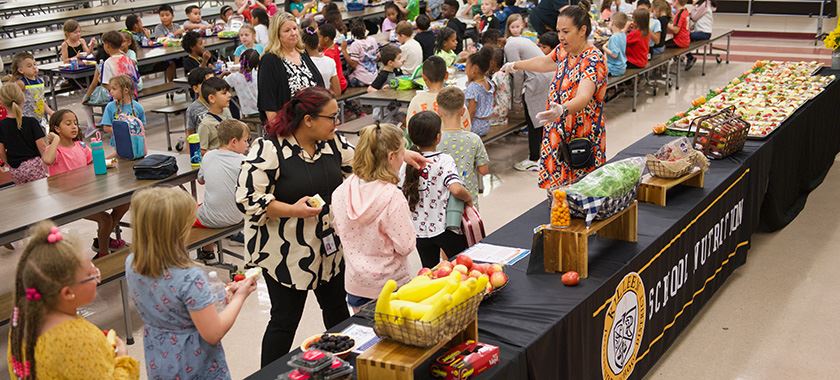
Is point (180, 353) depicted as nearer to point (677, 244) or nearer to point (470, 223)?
point (470, 223)

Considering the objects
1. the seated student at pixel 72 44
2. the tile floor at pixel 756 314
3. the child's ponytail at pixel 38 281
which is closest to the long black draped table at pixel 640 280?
the tile floor at pixel 756 314

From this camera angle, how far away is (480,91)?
780cm

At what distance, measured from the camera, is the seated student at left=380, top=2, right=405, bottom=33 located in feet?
42.3

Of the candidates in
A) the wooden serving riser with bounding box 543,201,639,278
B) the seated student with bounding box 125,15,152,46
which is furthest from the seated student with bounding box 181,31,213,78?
the wooden serving riser with bounding box 543,201,639,278

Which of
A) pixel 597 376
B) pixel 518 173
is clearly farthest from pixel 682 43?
pixel 597 376

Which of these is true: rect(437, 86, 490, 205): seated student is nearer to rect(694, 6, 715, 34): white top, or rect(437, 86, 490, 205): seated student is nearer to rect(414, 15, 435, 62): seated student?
rect(414, 15, 435, 62): seated student

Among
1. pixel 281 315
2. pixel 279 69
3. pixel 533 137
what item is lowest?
pixel 533 137

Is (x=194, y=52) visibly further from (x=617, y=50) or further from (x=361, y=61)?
(x=617, y=50)

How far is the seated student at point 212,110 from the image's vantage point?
21.8ft

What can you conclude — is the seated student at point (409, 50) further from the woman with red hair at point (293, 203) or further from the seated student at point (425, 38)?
the woman with red hair at point (293, 203)

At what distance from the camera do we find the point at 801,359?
4.74 meters

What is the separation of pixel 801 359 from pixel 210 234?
3502mm

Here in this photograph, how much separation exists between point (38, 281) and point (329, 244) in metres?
1.61

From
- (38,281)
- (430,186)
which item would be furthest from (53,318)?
(430,186)
